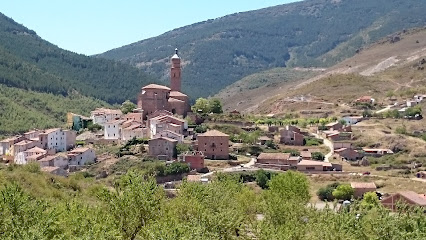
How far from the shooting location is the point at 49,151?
6581 cm

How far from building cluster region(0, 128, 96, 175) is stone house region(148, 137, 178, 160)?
6.70m

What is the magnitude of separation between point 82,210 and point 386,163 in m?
47.3

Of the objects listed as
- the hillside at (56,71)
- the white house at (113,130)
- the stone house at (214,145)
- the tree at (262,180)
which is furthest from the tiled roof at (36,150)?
the hillside at (56,71)

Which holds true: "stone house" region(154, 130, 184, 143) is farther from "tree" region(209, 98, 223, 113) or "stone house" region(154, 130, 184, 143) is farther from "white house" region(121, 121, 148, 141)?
"tree" region(209, 98, 223, 113)

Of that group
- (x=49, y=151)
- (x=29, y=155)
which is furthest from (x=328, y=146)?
(x=29, y=155)

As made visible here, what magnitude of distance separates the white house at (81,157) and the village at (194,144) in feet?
0.34

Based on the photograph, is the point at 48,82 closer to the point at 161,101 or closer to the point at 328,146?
the point at 161,101

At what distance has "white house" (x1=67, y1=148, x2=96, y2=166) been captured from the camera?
62.2 metres

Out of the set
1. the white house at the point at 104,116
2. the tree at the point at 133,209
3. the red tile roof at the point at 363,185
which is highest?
the white house at the point at 104,116

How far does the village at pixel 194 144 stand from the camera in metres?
60.3

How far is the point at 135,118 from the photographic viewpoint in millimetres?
73125

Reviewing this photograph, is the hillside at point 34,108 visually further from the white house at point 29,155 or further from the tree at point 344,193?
the tree at point 344,193

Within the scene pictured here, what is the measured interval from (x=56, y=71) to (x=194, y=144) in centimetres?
10523

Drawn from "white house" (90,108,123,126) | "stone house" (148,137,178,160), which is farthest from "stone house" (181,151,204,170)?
"white house" (90,108,123,126)
